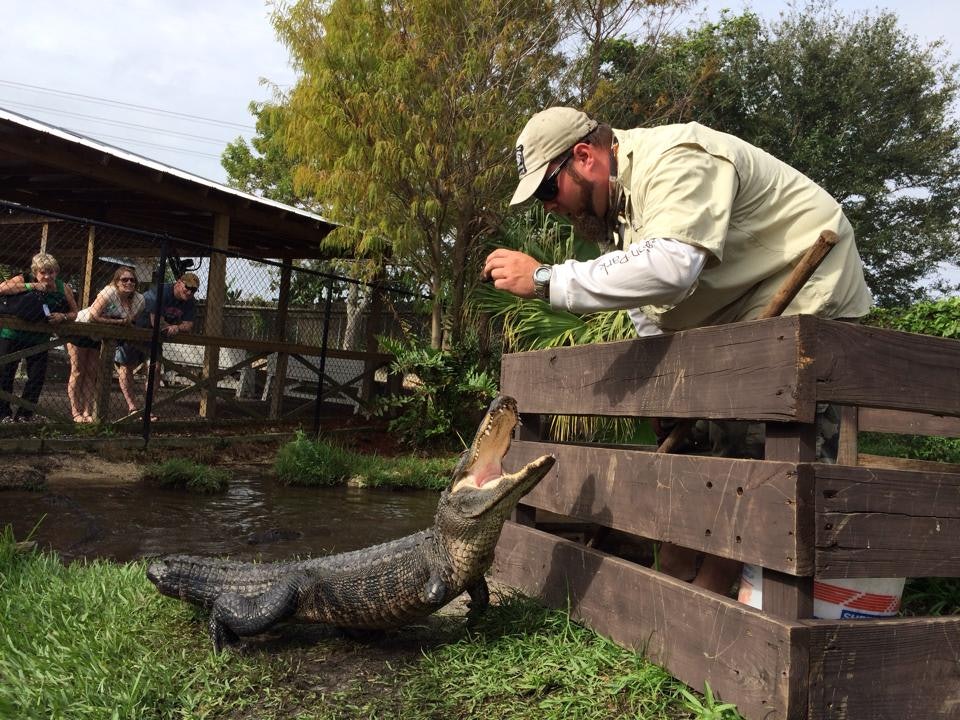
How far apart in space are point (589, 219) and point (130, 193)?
968cm

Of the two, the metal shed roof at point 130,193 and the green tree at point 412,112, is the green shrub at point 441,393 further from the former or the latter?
the metal shed roof at point 130,193

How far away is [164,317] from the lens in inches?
341

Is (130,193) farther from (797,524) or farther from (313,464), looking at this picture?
(797,524)

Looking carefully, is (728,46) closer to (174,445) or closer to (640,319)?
(174,445)

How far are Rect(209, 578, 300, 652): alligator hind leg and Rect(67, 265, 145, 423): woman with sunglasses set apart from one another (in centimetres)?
616

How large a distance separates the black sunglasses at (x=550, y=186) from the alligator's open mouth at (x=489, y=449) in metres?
0.74

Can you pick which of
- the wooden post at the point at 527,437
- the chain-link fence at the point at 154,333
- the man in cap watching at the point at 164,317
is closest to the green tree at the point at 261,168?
the chain-link fence at the point at 154,333

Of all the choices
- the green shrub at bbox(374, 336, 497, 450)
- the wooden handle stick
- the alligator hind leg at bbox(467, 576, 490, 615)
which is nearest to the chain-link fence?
the green shrub at bbox(374, 336, 497, 450)

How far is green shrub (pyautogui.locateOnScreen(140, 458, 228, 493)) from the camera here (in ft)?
22.5

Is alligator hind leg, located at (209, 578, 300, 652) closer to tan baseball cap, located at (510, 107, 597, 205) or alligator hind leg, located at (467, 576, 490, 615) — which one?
alligator hind leg, located at (467, 576, 490, 615)

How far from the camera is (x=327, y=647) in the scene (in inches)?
108

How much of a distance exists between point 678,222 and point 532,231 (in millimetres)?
7100

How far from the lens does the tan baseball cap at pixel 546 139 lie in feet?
8.01

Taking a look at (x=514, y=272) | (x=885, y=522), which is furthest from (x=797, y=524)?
(x=514, y=272)
